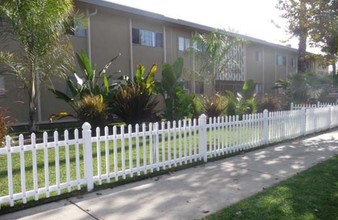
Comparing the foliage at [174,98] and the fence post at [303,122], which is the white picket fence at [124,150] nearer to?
the fence post at [303,122]

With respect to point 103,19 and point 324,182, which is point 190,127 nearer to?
point 324,182

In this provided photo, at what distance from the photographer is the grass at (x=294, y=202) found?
4306 millimetres

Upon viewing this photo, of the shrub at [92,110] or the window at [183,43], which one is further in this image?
the window at [183,43]

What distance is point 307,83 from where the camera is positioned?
2470 cm

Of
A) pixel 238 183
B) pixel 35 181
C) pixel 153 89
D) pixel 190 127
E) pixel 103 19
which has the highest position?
pixel 103 19

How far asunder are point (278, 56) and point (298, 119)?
25223mm

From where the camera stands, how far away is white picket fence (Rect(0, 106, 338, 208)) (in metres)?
4.93

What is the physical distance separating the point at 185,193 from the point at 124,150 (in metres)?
1.45

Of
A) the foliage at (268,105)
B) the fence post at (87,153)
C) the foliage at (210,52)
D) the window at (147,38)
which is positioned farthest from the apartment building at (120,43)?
the fence post at (87,153)

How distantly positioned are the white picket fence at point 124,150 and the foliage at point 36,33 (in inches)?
132

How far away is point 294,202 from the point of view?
4773 millimetres

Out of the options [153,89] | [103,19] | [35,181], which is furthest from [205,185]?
[103,19]

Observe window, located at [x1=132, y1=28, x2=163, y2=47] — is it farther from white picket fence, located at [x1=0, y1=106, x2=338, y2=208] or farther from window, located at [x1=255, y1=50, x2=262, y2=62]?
window, located at [x1=255, y1=50, x2=262, y2=62]

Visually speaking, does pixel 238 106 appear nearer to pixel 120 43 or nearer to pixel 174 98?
pixel 174 98
